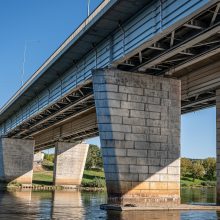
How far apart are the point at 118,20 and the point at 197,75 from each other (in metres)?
8.99

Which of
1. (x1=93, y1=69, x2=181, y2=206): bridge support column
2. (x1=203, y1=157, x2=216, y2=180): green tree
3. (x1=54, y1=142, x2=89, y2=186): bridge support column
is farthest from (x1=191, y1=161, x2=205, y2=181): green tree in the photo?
(x1=93, y1=69, x2=181, y2=206): bridge support column

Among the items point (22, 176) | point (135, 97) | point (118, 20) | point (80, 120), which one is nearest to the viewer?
point (118, 20)

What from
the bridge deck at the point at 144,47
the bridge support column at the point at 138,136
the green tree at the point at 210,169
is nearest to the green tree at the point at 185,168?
the green tree at the point at 210,169

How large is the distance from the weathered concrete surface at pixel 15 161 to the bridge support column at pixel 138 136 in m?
54.8

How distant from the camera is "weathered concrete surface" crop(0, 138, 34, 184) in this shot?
78688 mm

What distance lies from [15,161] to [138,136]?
184 feet

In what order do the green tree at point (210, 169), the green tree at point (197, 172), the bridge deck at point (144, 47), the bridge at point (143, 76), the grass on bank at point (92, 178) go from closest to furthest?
the bridge deck at point (144, 47) < the bridge at point (143, 76) < the grass on bank at point (92, 178) < the green tree at point (197, 172) < the green tree at point (210, 169)

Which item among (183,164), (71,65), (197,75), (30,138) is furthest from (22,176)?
(183,164)

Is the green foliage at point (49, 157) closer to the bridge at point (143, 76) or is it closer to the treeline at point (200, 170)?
the treeline at point (200, 170)

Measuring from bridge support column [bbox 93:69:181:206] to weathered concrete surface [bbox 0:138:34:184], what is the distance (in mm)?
54804

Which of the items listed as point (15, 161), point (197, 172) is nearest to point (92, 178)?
point (15, 161)

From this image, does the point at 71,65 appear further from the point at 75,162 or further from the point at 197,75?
the point at 75,162

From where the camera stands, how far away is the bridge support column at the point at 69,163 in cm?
7800

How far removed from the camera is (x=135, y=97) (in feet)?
92.4
